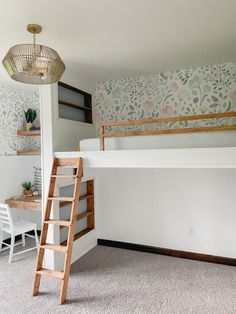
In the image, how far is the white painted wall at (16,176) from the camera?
4.05 meters

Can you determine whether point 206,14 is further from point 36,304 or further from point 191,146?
point 36,304

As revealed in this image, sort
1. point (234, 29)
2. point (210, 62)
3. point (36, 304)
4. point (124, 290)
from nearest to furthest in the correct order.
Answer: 1. point (234, 29)
2. point (36, 304)
3. point (124, 290)
4. point (210, 62)

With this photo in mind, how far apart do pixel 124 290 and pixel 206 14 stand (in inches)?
113

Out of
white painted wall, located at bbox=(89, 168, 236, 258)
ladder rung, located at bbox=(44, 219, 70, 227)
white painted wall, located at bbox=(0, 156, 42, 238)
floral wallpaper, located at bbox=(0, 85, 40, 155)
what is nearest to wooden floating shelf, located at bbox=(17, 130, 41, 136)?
floral wallpaper, located at bbox=(0, 85, 40, 155)

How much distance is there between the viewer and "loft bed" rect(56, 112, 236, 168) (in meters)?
2.34

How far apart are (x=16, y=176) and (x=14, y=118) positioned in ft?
3.37

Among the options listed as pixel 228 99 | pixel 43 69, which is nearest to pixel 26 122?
pixel 43 69

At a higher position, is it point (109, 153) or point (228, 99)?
point (228, 99)

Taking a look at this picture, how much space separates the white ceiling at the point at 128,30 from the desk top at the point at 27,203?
6.46 feet

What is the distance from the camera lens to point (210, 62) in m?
3.24

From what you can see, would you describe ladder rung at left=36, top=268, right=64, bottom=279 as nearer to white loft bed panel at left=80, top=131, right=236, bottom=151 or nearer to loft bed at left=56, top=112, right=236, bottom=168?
loft bed at left=56, top=112, right=236, bottom=168

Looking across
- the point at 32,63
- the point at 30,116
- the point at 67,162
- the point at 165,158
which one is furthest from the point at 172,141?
the point at 30,116

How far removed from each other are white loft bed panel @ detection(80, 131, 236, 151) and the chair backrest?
59.7 inches

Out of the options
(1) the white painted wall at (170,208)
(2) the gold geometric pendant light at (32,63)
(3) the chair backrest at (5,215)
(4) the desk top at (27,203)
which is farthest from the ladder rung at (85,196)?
(2) the gold geometric pendant light at (32,63)
